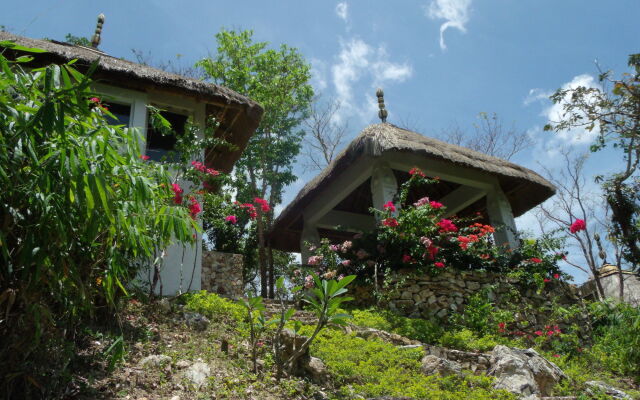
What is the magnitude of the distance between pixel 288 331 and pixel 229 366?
49 cm

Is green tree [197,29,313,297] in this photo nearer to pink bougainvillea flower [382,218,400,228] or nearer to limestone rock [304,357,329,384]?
pink bougainvillea flower [382,218,400,228]

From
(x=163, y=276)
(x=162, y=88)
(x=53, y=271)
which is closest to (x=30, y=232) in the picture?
(x=53, y=271)

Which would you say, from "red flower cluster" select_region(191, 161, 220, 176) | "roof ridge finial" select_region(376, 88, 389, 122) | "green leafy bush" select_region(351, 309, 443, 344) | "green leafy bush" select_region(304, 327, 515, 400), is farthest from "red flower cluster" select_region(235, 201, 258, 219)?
"roof ridge finial" select_region(376, 88, 389, 122)

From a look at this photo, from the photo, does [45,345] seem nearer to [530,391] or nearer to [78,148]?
[78,148]

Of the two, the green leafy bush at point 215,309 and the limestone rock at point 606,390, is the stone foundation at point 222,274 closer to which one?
the green leafy bush at point 215,309

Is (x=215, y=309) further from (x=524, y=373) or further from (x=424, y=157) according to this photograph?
(x=424, y=157)

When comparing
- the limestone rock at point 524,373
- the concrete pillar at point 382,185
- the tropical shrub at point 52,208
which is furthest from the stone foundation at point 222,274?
the tropical shrub at point 52,208

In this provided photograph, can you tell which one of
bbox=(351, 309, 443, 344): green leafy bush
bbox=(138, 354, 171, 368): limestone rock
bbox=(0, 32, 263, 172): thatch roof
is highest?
bbox=(0, 32, 263, 172): thatch roof

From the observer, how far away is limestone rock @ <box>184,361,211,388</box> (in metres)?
3.46

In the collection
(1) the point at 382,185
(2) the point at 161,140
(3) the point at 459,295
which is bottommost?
(3) the point at 459,295

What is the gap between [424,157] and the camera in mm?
7992

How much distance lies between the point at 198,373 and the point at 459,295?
4.01 meters

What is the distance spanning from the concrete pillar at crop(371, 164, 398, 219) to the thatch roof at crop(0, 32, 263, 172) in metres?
2.00

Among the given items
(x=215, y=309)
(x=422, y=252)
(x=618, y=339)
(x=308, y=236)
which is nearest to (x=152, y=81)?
(x=215, y=309)
